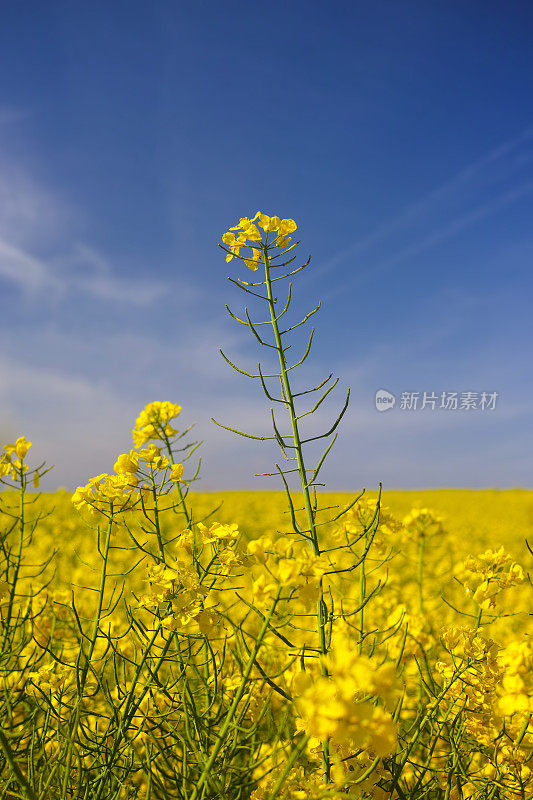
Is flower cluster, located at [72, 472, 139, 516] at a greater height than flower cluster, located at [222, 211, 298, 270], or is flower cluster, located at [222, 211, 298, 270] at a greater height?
flower cluster, located at [222, 211, 298, 270]

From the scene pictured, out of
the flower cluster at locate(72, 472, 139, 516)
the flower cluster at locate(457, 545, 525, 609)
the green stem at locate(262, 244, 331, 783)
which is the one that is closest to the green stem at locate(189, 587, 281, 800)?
the green stem at locate(262, 244, 331, 783)

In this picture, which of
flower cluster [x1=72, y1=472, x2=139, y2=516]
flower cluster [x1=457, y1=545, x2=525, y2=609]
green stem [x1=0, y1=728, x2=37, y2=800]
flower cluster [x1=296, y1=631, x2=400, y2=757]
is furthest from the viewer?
flower cluster [x1=457, y1=545, x2=525, y2=609]

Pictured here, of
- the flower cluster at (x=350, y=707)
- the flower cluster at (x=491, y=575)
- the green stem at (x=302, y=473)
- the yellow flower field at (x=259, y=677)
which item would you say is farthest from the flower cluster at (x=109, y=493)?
the flower cluster at (x=491, y=575)

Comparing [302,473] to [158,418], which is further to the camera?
[158,418]

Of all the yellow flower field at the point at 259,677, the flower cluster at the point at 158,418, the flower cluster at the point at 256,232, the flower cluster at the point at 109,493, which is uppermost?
the flower cluster at the point at 256,232

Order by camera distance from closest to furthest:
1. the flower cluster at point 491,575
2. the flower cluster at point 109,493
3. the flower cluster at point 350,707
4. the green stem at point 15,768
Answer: the flower cluster at point 350,707
the green stem at point 15,768
the flower cluster at point 109,493
the flower cluster at point 491,575

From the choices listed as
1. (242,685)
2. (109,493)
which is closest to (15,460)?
(109,493)

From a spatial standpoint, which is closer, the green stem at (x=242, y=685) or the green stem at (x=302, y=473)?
the green stem at (x=242, y=685)

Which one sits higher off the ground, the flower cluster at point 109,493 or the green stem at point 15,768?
the flower cluster at point 109,493

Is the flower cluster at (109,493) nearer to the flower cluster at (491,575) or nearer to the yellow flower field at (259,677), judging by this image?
the yellow flower field at (259,677)

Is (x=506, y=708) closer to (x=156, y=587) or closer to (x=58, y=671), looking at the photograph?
(x=156, y=587)

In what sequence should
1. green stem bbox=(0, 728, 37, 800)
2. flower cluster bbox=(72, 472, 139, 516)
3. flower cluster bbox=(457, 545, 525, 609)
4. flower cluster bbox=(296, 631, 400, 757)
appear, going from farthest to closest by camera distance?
flower cluster bbox=(457, 545, 525, 609) → flower cluster bbox=(72, 472, 139, 516) → green stem bbox=(0, 728, 37, 800) → flower cluster bbox=(296, 631, 400, 757)

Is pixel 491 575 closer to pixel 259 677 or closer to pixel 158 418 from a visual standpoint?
pixel 259 677

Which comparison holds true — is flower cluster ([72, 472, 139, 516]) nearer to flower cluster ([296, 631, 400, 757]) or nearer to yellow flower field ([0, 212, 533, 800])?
yellow flower field ([0, 212, 533, 800])
